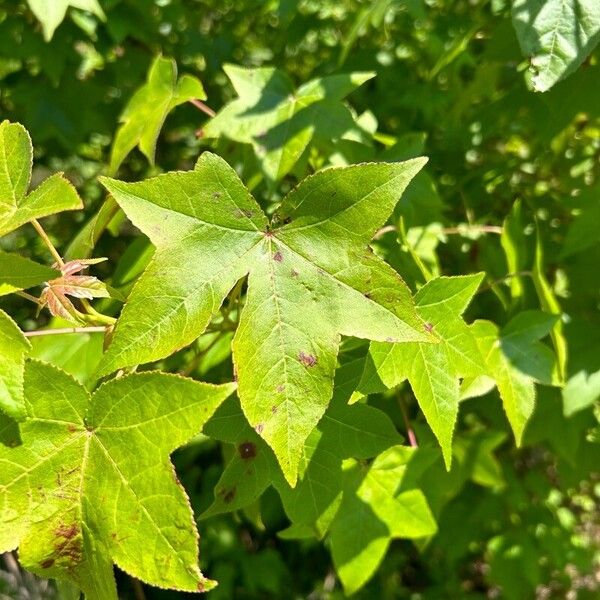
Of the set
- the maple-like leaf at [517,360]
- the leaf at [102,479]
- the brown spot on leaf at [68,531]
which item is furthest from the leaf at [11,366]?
the maple-like leaf at [517,360]

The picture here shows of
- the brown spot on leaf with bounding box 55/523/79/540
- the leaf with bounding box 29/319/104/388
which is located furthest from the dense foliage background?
the brown spot on leaf with bounding box 55/523/79/540

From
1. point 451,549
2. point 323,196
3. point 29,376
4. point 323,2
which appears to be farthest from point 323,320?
point 323,2

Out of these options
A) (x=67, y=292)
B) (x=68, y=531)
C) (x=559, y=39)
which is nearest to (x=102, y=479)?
(x=68, y=531)

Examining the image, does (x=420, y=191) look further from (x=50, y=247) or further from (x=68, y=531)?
(x=68, y=531)

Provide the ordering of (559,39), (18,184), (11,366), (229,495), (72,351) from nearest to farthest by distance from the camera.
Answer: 1. (11,366)
2. (18,184)
3. (229,495)
4. (559,39)
5. (72,351)

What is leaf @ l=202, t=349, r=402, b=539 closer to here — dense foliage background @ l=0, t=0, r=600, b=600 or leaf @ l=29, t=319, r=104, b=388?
dense foliage background @ l=0, t=0, r=600, b=600

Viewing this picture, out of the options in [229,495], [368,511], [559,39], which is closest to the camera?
[229,495]
